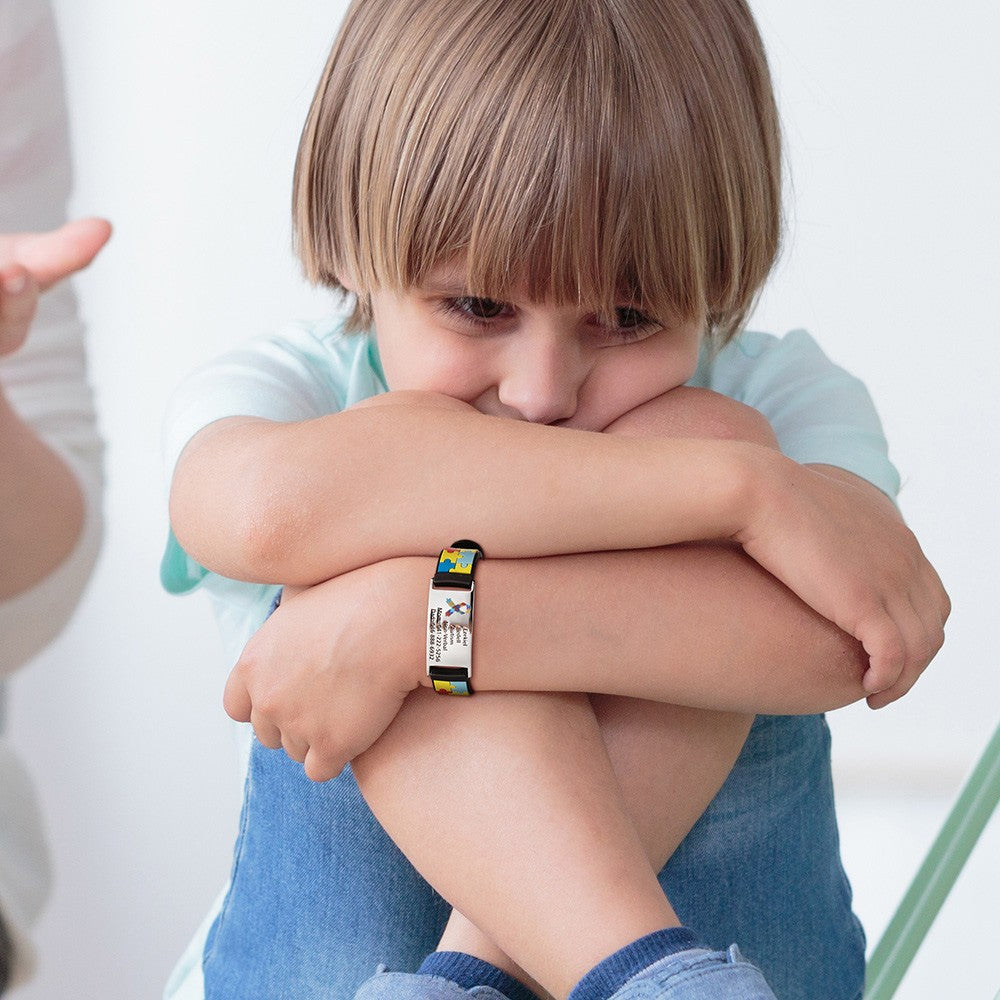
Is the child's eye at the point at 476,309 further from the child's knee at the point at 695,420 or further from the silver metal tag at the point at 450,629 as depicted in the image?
the silver metal tag at the point at 450,629

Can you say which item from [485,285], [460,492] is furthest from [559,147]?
[460,492]

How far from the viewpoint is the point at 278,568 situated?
2.29ft

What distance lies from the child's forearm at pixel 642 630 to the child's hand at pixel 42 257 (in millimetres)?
221

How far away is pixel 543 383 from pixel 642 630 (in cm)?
17

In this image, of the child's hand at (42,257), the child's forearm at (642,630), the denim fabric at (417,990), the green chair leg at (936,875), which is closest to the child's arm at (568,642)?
the child's forearm at (642,630)

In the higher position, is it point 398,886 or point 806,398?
point 806,398

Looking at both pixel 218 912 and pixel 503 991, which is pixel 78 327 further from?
pixel 503 991

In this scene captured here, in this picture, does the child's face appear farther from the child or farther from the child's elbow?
the child's elbow

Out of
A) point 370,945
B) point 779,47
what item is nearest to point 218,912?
point 370,945

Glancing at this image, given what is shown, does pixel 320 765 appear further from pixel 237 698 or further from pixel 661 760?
pixel 661 760

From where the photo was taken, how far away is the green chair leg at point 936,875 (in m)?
1.03

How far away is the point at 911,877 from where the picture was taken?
4.65 feet

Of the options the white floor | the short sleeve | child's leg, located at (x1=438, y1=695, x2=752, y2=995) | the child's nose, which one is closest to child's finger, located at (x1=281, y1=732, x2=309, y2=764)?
child's leg, located at (x1=438, y1=695, x2=752, y2=995)

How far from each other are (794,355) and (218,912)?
1.85ft
